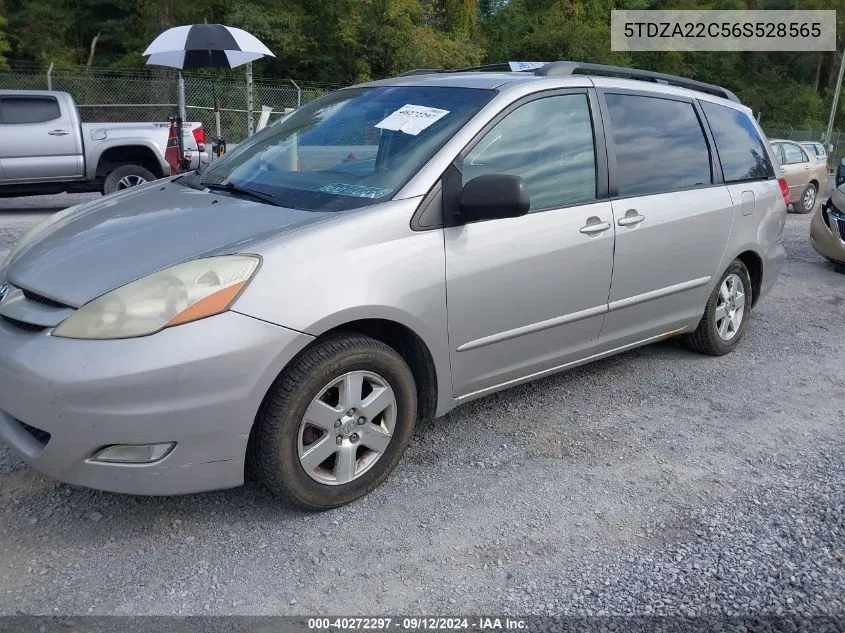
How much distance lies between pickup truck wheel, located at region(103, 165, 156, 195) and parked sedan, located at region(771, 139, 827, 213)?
36.7 feet

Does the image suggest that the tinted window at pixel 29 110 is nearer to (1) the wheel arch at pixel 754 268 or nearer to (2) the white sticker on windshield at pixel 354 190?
(2) the white sticker on windshield at pixel 354 190

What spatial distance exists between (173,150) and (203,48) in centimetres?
172

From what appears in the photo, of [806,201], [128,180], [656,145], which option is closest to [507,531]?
[656,145]

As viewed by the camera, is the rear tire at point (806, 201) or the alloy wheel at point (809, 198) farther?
the alloy wheel at point (809, 198)

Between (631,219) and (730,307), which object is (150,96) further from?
(631,219)

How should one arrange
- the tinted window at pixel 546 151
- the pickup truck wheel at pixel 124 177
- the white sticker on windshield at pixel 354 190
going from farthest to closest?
1. the pickup truck wheel at pixel 124 177
2. the tinted window at pixel 546 151
3. the white sticker on windshield at pixel 354 190

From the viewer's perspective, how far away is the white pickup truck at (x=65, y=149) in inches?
397

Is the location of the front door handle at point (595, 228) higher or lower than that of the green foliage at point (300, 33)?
lower

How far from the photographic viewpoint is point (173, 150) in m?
10.0

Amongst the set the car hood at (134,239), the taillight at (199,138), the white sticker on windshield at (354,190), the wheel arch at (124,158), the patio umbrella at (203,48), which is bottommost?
the wheel arch at (124,158)

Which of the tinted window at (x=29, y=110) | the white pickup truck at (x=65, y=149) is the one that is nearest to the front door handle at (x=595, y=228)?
the white pickup truck at (x=65, y=149)

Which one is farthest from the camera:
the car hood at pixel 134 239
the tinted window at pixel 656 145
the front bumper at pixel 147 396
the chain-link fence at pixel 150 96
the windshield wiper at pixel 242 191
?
the chain-link fence at pixel 150 96

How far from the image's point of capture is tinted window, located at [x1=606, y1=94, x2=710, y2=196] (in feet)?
12.8

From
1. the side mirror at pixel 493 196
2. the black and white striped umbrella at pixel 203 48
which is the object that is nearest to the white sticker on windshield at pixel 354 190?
the side mirror at pixel 493 196
